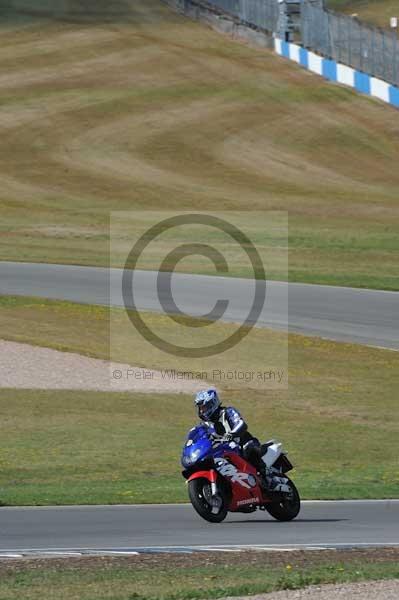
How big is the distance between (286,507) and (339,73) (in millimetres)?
48811

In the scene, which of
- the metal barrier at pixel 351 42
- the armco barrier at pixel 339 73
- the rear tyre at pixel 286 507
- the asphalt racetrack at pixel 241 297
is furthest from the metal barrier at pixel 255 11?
the rear tyre at pixel 286 507

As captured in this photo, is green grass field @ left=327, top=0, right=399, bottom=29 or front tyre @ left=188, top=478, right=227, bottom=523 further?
green grass field @ left=327, top=0, right=399, bottom=29

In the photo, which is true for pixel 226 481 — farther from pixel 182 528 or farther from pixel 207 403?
pixel 207 403

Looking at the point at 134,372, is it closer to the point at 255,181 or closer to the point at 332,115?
the point at 255,181

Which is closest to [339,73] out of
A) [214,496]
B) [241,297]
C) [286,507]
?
[241,297]

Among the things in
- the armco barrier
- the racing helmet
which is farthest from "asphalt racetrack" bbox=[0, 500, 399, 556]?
the armco barrier

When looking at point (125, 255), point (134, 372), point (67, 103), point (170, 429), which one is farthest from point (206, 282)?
point (67, 103)

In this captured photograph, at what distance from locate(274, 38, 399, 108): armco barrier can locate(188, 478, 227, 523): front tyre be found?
44.2 metres

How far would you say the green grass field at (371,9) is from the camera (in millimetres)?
80438

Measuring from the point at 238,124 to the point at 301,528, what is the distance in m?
44.2

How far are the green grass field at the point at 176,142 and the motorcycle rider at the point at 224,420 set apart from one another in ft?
67.3

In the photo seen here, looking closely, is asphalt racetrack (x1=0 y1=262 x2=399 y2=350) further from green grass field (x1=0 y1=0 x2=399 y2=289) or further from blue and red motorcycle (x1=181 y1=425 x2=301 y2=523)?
blue and red motorcycle (x1=181 y1=425 x2=301 y2=523)

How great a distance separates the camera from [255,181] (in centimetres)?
5034

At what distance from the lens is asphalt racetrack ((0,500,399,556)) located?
13.3 meters
